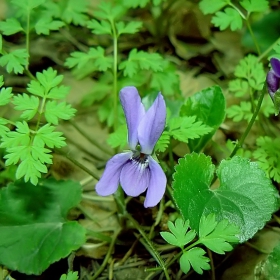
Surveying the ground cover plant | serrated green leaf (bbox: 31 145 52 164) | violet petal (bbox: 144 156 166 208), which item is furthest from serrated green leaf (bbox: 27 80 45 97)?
violet petal (bbox: 144 156 166 208)

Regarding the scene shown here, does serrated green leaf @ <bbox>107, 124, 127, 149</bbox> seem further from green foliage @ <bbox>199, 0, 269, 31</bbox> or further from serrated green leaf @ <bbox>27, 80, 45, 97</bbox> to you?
green foliage @ <bbox>199, 0, 269, 31</bbox>

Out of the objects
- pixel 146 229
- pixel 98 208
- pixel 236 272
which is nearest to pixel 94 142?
pixel 98 208

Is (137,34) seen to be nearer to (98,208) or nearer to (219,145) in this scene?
(219,145)

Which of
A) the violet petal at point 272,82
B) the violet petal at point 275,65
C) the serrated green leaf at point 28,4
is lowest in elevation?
the serrated green leaf at point 28,4

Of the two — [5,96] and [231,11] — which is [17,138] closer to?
[5,96]

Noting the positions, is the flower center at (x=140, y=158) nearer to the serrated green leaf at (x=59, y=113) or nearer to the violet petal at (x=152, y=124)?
the violet petal at (x=152, y=124)

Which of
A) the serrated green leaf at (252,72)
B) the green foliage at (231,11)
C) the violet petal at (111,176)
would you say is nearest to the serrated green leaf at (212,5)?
the green foliage at (231,11)

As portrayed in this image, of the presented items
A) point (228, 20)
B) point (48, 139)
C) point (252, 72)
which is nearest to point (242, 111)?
point (252, 72)
